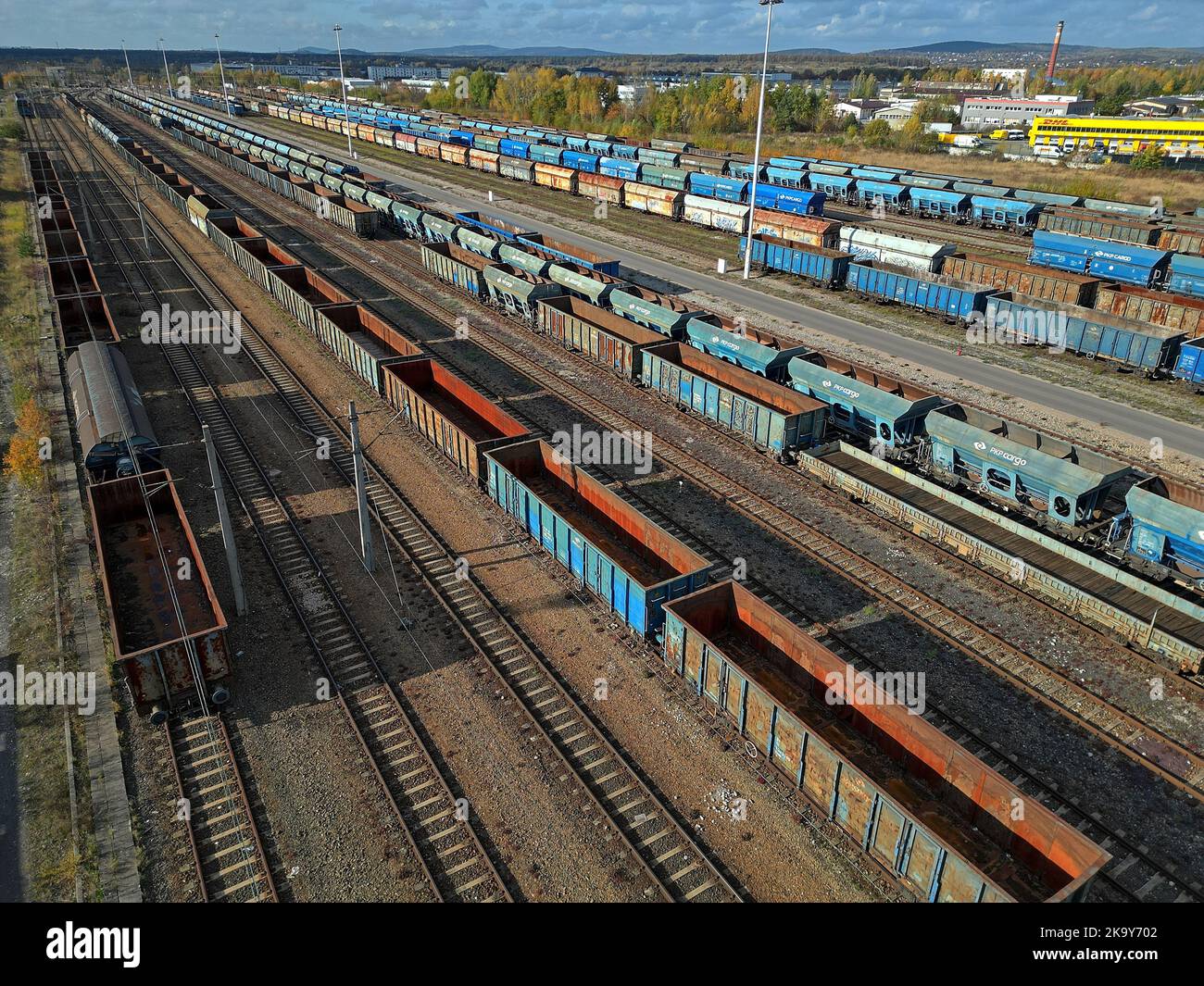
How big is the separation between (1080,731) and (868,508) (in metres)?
10.6

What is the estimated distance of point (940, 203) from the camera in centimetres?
7269

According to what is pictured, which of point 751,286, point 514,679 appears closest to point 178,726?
point 514,679

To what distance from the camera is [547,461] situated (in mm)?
26922

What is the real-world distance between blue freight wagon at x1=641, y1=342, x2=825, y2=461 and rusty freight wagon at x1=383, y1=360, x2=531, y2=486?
875cm

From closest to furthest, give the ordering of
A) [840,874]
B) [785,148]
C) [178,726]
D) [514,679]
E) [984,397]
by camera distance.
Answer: [840,874] < [178,726] < [514,679] < [984,397] < [785,148]

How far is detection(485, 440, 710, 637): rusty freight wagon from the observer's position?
2017 centimetres

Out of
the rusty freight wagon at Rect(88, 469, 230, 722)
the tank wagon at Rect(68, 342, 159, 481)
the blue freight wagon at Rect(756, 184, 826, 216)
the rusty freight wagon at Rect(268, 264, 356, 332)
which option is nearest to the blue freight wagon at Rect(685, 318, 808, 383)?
the rusty freight wagon at Rect(268, 264, 356, 332)

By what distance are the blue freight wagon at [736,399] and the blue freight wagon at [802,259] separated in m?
21.0

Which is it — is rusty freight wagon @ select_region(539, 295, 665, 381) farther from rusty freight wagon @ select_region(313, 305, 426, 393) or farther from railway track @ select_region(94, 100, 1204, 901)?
rusty freight wagon @ select_region(313, 305, 426, 393)

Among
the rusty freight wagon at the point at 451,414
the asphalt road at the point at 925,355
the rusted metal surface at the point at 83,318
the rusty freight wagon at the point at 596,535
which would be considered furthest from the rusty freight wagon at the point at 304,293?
the asphalt road at the point at 925,355

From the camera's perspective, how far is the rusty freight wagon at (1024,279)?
4588 centimetres
